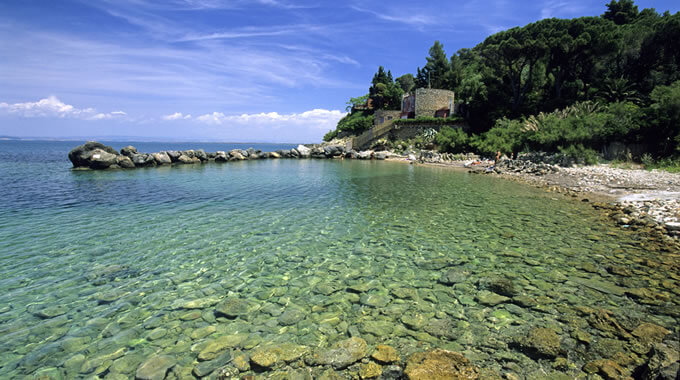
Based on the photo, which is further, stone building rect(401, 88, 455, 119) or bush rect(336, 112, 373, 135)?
bush rect(336, 112, 373, 135)

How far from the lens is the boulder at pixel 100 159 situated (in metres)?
30.1

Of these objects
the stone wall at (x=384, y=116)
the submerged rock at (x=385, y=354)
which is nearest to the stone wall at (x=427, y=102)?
the stone wall at (x=384, y=116)

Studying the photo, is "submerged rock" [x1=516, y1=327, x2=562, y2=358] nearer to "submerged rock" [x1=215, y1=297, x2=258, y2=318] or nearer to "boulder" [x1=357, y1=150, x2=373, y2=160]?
"submerged rock" [x1=215, y1=297, x2=258, y2=318]

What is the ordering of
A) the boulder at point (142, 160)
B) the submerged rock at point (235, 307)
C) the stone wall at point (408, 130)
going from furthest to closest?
the stone wall at point (408, 130) → the boulder at point (142, 160) → the submerged rock at point (235, 307)

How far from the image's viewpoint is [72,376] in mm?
3789

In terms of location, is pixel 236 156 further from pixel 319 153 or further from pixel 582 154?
pixel 582 154

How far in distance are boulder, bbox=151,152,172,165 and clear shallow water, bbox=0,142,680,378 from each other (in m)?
24.8

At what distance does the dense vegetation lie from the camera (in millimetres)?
23266

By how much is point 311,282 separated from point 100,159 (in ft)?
109

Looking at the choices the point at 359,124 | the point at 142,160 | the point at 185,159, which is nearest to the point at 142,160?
the point at 142,160

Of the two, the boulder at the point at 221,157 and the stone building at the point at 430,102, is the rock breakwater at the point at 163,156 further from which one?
the stone building at the point at 430,102

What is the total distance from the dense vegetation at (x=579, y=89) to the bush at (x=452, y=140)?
13cm

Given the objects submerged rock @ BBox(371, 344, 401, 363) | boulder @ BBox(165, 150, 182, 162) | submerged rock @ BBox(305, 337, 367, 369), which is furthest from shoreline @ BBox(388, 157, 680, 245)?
boulder @ BBox(165, 150, 182, 162)

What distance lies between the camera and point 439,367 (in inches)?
152
